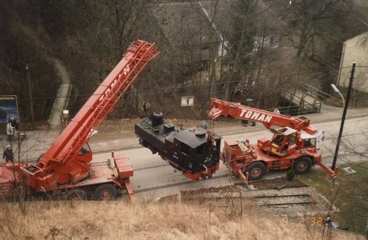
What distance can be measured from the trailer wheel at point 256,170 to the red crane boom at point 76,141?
6.64m

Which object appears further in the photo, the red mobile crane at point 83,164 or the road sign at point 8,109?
the road sign at point 8,109

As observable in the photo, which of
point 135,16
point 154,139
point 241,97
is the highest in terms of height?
point 135,16

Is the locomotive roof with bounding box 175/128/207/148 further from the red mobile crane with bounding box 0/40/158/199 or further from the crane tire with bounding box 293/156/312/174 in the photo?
the crane tire with bounding box 293/156/312/174

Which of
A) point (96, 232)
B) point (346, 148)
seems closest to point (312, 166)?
point (346, 148)

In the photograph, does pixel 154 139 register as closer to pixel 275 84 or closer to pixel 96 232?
pixel 96 232

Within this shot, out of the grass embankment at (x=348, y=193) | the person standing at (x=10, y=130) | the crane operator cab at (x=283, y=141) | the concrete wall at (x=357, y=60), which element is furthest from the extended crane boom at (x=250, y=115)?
the concrete wall at (x=357, y=60)

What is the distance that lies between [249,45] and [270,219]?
24.1 metres

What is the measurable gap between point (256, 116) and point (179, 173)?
174 inches

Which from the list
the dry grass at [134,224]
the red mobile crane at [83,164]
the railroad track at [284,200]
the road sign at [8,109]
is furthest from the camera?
the road sign at [8,109]

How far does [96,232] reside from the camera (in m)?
12.7

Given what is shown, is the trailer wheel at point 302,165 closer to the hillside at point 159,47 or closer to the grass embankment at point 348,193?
the grass embankment at point 348,193

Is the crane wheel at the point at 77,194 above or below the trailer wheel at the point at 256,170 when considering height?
above

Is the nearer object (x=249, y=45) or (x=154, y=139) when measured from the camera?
(x=154, y=139)

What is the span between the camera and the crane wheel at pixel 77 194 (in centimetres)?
1750
